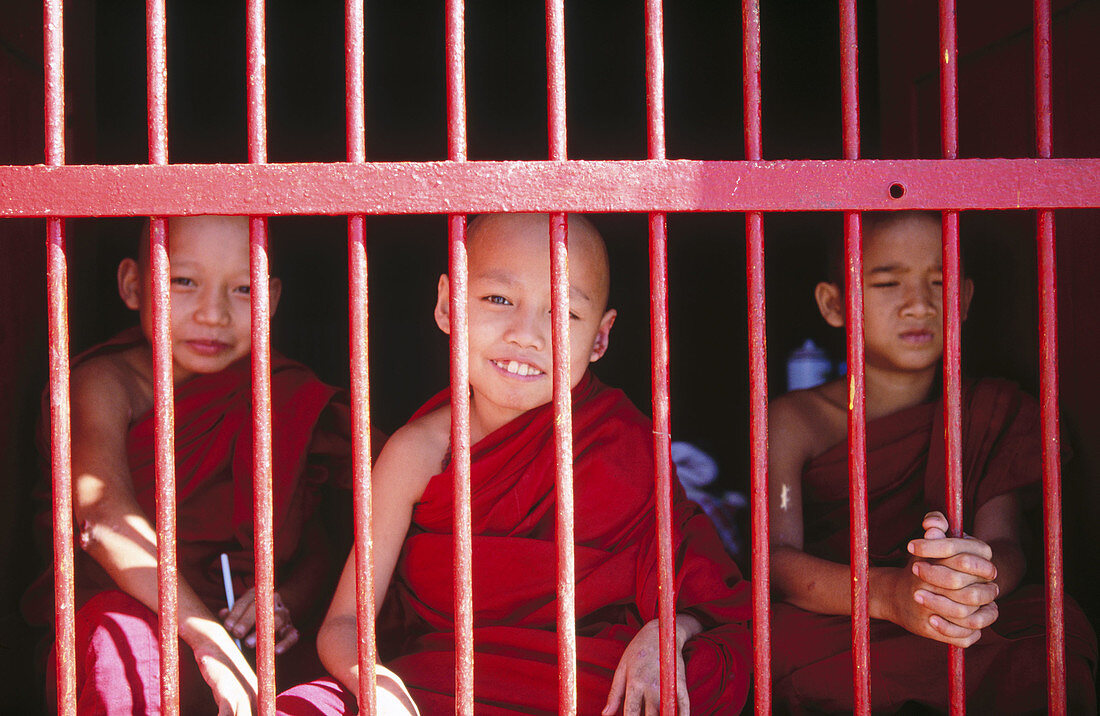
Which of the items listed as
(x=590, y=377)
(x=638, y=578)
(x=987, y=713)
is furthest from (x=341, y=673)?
(x=987, y=713)

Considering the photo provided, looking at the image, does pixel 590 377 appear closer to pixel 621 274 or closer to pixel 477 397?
pixel 477 397

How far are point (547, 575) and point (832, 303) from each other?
0.95 m

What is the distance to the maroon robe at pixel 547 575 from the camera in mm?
1469

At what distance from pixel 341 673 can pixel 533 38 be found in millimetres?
1921

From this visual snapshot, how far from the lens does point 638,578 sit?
1.56 meters

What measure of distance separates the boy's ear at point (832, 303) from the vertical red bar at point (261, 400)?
1.34 metres

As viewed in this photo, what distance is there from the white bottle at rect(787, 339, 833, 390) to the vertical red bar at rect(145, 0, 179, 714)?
1.92 meters

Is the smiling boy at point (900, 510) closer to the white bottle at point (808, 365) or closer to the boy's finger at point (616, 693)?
the boy's finger at point (616, 693)

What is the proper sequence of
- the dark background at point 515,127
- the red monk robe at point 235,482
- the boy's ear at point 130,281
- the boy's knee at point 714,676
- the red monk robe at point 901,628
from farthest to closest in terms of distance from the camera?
1. the dark background at point 515,127
2. the boy's ear at point 130,281
3. the red monk robe at point 235,482
4. the red monk robe at point 901,628
5. the boy's knee at point 714,676

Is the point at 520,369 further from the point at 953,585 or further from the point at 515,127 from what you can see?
the point at 515,127

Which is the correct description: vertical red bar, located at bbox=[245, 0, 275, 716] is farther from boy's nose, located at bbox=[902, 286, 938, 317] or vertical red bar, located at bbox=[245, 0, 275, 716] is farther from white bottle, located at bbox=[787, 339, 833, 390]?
white bottle, located at bbox=[787, 339, 833, 390]

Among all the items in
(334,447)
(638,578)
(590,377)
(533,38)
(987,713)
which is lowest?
(987,713)

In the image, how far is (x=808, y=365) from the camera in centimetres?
261

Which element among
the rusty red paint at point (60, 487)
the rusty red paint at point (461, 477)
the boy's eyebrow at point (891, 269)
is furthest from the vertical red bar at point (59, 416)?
the boy's eyebrow at point (891, 269)
